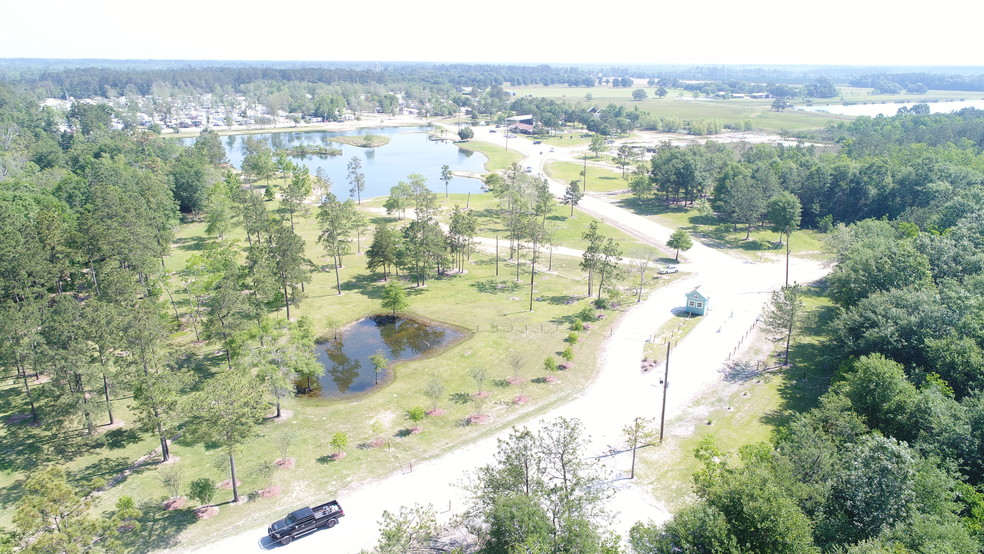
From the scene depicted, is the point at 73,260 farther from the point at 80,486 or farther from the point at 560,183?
the point at 560,183

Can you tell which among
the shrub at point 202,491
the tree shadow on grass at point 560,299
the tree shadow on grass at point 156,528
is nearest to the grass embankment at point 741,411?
the tree shadow on grass at point 560,299

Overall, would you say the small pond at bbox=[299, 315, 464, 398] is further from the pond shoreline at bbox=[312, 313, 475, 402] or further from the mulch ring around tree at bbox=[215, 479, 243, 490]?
the mulch ring around tree at bbox=[215, 479, 243, 490]

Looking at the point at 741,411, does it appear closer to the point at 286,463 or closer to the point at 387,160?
the point at 286,463

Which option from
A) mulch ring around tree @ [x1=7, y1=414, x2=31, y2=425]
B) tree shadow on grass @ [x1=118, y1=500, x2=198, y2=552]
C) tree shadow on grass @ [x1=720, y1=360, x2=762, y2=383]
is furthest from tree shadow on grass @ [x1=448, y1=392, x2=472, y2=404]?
mulch ring around tree @ [x1=7, y1=414, x2=31, y2=425]

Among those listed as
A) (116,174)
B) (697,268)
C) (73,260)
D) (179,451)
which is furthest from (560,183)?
(179,451)

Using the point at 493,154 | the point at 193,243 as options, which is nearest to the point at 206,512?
the point at 193,243
